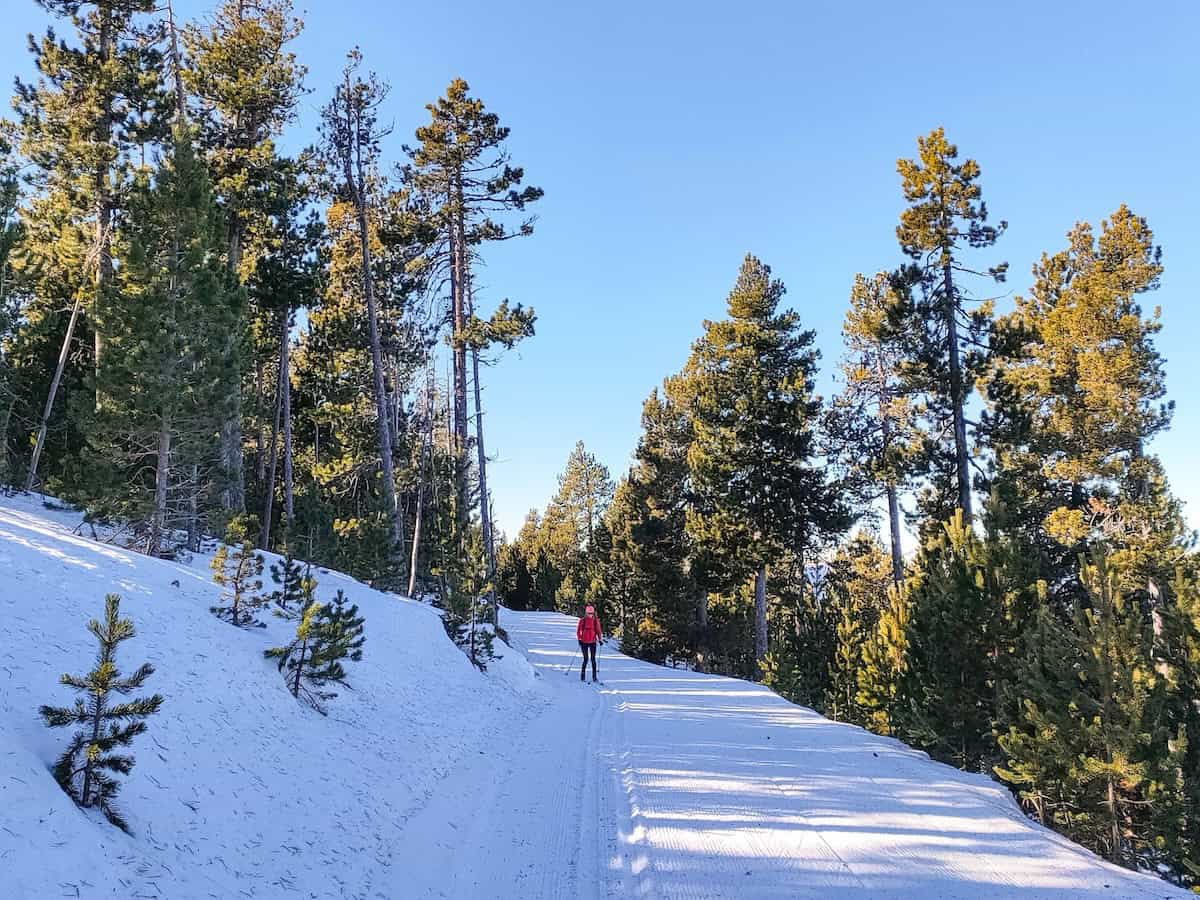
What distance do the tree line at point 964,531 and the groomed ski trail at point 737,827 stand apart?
173 cm

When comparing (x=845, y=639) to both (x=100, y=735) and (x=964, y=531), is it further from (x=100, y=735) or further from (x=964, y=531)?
(x=100, y=735)

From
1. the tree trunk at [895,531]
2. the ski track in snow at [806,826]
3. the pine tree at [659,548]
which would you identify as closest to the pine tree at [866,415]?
the tree trunk at [895,531]

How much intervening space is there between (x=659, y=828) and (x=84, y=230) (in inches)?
837

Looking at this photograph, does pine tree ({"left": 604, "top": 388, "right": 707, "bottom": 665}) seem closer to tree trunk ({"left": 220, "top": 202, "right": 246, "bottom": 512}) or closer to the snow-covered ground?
tree trunk ({"left": 220, "top": 202, "right": 246, "bottom": 512})

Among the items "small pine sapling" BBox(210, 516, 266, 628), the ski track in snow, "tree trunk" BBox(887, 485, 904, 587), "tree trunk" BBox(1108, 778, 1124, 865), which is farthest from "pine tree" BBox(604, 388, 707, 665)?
"small pine sapling" BBox(210, 516, 266, 628)

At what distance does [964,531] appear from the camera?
38.3 ft

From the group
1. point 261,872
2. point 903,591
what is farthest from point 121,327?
point 903,591

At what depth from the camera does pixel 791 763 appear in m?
7.46

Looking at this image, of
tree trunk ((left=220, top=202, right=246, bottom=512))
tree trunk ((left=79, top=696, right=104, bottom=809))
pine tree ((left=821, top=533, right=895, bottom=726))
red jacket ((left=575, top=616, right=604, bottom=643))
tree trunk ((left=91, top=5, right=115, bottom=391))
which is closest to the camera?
tree trunk ((left=79, top=696, right=104, bottom=809))

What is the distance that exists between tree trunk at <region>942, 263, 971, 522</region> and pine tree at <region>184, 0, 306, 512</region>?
1917 centimetres

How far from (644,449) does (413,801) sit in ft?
89.1

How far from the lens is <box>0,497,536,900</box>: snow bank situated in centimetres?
362

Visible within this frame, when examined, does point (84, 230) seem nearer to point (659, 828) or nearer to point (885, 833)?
point (659, 828)

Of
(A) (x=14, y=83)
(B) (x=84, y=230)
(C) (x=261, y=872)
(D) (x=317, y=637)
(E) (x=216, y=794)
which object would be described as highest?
(A) (x=14, y=83)
